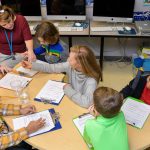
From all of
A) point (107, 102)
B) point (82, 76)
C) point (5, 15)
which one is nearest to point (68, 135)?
point (107, 102)

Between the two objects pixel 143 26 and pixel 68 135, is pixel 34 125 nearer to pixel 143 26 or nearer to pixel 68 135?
pixel 68 135

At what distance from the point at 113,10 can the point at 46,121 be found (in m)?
2.33

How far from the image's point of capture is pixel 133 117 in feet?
5.86

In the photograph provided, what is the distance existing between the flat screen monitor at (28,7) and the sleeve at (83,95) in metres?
2.00

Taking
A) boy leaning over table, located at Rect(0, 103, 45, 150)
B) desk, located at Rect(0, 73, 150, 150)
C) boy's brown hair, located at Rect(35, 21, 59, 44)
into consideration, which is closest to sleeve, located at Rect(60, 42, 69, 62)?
boy's brown hair, located at Rect(35, 21, 59, 44)

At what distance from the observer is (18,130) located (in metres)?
1.66

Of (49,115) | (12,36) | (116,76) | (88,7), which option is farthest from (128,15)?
(49,115)

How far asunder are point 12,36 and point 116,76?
178 centimetres

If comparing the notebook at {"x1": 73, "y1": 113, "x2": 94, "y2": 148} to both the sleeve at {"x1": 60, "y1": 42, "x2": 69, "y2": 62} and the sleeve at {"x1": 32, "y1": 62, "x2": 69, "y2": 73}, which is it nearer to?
the sleeve at {"x1": 32, "y1": 62, "x2": 69, "y2": 73}

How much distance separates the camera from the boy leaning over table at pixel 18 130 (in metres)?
1.62

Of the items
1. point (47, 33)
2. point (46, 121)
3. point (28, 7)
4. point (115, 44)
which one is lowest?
point (115, 44)

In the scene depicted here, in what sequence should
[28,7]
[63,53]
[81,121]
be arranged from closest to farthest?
[81,121]
[63,53]
[28,7]

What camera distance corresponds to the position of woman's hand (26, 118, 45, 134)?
5.45ft

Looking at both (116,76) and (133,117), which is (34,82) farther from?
(116,76)
